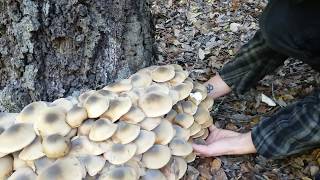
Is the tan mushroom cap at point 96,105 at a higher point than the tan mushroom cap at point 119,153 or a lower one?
higher

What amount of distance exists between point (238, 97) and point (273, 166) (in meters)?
0.50

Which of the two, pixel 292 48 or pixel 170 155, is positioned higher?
pixel 292 48

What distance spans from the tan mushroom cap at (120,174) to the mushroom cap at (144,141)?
8 cm

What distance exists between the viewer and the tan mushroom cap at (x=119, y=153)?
4.82 ft

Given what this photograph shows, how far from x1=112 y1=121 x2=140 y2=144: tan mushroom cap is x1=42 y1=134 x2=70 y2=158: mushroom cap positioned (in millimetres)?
173

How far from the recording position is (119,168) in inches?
57.6

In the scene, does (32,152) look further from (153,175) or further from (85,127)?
(153,175)

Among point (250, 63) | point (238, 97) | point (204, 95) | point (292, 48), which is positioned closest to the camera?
point (292, 48)

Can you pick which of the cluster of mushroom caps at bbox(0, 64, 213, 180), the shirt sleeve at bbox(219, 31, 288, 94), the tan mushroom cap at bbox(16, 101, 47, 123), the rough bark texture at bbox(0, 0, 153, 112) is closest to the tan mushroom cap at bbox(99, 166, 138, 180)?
the cluster of mushroom caps at bbox(0, 64, 213, 180)

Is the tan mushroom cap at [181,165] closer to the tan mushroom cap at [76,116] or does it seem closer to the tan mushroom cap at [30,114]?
the tan mushroom cap at [76,116]

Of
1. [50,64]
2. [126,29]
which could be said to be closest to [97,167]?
[50,64]

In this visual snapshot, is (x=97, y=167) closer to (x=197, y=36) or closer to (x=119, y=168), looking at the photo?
(x=119, y=168)

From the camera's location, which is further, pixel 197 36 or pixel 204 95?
pixel 197 36

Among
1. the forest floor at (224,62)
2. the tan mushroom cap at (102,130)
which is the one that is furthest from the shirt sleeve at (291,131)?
the tan mushroom cap at (102,130)
